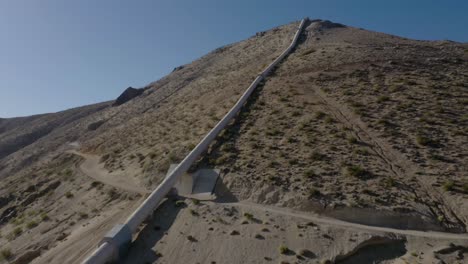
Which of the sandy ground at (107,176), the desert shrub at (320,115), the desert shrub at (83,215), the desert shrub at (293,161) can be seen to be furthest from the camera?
the desert shrub at (320,115)

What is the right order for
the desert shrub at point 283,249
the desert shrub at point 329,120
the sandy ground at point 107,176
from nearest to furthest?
the desert shrub at point 283,249 < the sandy ground at point 107,176 < the desert shrub at point 329,120

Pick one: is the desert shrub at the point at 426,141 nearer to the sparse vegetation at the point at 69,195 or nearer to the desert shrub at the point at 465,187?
the desert shrub at the point at 465,187

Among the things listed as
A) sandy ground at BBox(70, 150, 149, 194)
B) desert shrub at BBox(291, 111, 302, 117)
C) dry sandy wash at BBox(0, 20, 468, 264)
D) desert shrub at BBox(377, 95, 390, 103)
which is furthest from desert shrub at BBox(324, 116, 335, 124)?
sandy ground at BBox(70, 150, 149, 194)

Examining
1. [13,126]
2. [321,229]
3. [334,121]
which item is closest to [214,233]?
[321,229]

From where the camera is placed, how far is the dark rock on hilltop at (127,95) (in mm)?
53938

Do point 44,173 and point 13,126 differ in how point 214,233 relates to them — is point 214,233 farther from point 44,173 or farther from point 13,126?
point 13,126

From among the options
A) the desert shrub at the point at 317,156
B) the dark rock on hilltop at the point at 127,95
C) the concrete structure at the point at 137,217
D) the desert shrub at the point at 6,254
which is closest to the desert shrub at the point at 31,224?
the desert shrub at the point at 6,254

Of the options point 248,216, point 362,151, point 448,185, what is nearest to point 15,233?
point 248,216

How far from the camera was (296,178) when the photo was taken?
49.4ft

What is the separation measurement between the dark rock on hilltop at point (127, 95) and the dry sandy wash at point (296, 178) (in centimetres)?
2204

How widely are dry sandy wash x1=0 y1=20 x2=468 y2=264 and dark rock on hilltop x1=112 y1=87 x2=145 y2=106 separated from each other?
22.0m

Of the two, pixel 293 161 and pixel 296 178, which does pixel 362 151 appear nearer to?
pixel 293 161

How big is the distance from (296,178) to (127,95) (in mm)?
43411

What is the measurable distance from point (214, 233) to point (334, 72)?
19417mm
